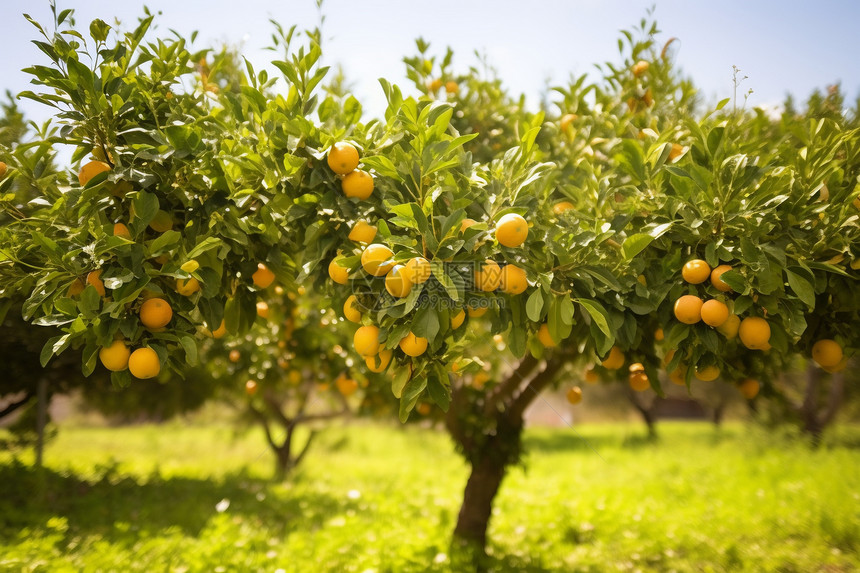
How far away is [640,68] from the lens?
260 centimetres

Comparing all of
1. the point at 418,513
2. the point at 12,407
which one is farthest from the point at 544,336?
the point at 12,407

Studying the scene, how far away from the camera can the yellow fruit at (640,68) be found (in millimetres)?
2586

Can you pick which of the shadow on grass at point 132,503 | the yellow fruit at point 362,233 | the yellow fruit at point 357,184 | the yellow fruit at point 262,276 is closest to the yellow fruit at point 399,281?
the yellow fruit at point 362,233

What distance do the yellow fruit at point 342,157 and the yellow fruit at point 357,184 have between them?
0.11ft

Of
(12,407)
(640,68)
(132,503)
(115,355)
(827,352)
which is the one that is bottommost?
(132,503)

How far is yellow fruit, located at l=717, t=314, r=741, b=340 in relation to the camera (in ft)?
5.27

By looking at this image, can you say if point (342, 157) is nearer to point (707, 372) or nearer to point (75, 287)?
point (75, 287)

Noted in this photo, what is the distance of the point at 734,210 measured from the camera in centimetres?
160

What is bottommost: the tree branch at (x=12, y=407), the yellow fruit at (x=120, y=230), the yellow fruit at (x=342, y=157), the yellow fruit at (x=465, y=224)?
the tree branch at (x=12, y=407)

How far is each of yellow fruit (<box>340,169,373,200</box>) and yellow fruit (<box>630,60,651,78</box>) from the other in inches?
70.3

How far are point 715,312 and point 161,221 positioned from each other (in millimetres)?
1762

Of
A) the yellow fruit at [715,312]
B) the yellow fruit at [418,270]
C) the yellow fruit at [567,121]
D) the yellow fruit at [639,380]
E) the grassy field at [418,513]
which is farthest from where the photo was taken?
the grassy field at [418,513]

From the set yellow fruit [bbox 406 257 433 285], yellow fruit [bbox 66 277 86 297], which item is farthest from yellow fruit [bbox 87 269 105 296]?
yellow fruit [bbox 406 257 433 285]

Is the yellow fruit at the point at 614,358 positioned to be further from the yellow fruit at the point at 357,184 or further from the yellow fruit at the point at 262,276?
the yellow fruit at the point at 262,276
